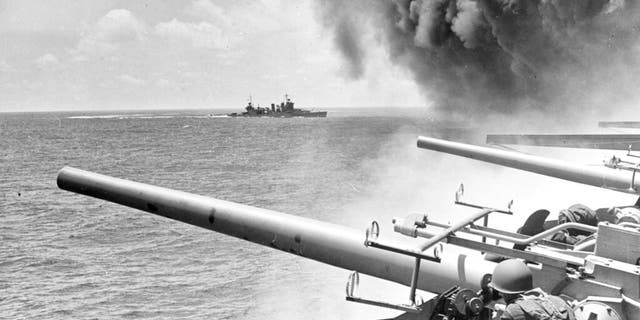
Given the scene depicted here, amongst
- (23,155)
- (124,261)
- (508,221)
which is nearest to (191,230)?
(124,261)

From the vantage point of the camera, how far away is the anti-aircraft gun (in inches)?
152

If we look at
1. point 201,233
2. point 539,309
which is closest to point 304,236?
point 539,309

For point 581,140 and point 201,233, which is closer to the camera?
point 581,140

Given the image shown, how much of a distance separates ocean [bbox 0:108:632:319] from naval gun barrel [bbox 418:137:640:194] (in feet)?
18.2

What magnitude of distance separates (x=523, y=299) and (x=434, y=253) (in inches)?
30.4

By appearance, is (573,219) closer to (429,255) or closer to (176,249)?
(429,255)

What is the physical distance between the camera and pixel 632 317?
384 centimetres

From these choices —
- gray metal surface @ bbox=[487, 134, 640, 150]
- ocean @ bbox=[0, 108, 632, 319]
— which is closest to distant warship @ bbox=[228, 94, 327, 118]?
ocean @ bbox=[0, 108, 632, 319]

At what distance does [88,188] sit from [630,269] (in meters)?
4.46

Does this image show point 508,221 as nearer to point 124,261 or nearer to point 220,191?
point 124,261

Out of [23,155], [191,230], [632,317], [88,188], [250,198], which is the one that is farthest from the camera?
[23,155]

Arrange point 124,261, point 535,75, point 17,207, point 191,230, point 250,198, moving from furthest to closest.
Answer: point 535,75, point 250,198, point 17,207, point 191,230, point 124,261

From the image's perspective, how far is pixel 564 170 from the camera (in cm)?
921

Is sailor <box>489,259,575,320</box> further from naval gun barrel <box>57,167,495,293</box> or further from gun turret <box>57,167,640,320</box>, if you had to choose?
naval gun barrel <box>57,167,495,293</box>
